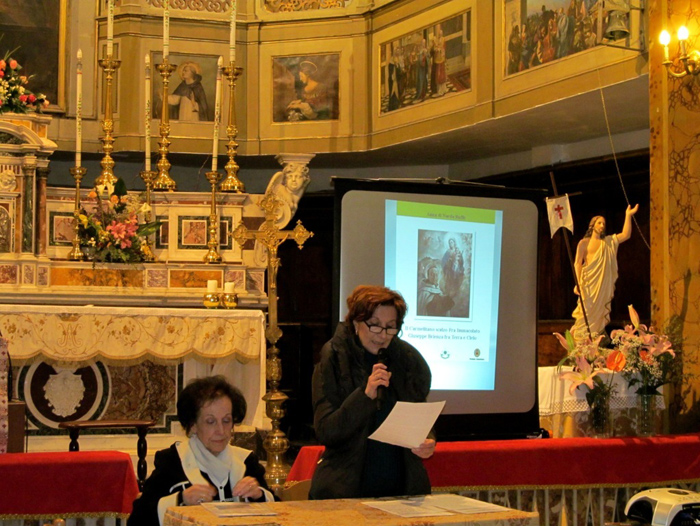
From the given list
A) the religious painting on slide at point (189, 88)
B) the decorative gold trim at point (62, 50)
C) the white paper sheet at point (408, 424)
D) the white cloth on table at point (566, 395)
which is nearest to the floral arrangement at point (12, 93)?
the decorative gold trim at point (62, 50)

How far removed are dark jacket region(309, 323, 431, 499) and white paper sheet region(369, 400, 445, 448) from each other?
0.13 metres

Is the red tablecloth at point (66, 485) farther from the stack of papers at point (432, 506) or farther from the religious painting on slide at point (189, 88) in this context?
the religious painting on slide at point (189, 88)

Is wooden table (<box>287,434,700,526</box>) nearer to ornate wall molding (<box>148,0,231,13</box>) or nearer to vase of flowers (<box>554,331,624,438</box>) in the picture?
vase of flowers (<box>554,331,624,438</box>)

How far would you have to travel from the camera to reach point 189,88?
40.6 feet

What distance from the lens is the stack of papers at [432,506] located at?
9.89ft

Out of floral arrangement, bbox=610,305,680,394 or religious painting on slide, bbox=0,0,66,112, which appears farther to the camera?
religious painting on slide, bbox=0,0,66,112

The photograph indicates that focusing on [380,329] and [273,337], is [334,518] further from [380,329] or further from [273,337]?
[273,337]

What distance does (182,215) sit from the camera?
9516 mm

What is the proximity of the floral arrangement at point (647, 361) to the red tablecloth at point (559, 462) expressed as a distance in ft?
1.14

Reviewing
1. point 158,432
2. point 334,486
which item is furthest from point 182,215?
point 334,486

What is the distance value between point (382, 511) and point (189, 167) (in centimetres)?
1074

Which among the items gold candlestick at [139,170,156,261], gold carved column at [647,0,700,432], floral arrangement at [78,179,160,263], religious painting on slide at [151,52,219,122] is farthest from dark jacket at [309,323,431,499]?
religious painting on slide at [151,52,219,122]

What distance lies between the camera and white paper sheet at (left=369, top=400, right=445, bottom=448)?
3.34m

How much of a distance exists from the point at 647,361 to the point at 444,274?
5.00 ft
